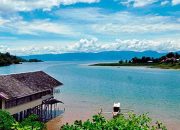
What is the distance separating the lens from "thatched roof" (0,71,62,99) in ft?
109

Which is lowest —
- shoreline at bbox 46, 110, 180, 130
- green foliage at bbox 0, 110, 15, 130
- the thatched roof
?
shoreline at bbox 46, 110, 180, 130

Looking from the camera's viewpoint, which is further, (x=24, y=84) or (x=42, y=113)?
(x=42, y=113)

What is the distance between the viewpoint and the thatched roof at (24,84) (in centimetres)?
3331

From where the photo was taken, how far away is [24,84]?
37.6 m

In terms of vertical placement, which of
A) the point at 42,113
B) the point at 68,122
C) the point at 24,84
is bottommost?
the point at 68,122

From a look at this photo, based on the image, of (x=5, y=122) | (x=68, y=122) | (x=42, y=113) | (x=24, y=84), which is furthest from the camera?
(x=42, y=113)

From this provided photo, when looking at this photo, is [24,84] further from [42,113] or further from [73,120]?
[73,120]

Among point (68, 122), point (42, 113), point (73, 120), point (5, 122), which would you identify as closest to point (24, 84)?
point (42, 113)

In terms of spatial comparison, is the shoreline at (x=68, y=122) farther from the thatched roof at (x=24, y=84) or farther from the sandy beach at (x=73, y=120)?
the thatched roof at (x=24, y=84)

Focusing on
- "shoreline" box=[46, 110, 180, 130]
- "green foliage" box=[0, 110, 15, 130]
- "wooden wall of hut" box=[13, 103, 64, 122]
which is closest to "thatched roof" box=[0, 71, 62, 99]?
"wooden wall of hut" box=[13, 103, 64, 122]

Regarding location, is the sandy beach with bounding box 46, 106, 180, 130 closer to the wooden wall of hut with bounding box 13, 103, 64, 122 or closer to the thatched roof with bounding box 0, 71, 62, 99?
the wooden wall of hut with bounding box 13, 103, 64, 122

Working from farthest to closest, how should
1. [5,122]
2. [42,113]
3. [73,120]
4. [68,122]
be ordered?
1. [42,113]
2. [73,120]
3. [68,122]
4. [5,122]

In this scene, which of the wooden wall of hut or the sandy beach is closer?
the wooden wall of hut

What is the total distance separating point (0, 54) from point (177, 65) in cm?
8673
